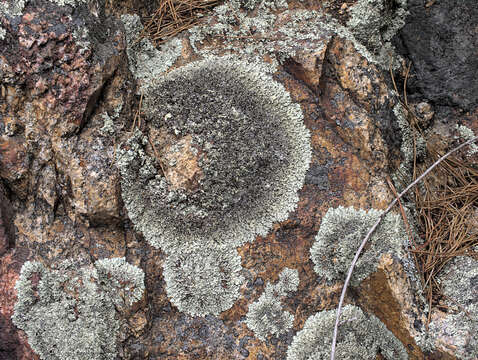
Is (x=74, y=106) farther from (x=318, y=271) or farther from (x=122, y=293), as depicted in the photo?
(x=318, y=271)

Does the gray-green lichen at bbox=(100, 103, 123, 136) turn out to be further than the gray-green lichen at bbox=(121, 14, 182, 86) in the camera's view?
No

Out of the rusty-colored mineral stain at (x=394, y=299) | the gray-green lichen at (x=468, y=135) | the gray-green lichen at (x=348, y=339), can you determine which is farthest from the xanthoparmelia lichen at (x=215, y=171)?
the gray-green lichen at (x=468, y=135)

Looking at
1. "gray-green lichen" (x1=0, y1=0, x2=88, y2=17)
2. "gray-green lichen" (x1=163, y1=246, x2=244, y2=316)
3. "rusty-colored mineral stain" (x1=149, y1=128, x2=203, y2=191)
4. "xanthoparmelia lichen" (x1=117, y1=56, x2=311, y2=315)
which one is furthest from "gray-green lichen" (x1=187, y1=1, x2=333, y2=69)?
"gray-green lichen" (x1=163, y1=246, x2=244, y2=316)

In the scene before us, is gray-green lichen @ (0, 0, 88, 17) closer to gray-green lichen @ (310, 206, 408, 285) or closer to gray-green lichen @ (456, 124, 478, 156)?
gray-green lichen @ (310, 206, 408, 285)

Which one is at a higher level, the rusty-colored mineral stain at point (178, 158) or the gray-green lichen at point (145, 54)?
the gray-green lichen at point (145, 54)

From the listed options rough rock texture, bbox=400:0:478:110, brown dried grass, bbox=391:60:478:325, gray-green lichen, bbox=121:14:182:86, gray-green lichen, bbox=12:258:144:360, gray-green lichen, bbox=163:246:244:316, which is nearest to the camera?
gray-green lichen, bbox=12:258:144:360

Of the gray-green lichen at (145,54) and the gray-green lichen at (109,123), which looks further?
the gray-green lichen at (145,54)

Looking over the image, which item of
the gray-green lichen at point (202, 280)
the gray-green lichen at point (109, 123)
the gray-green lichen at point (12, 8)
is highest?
the gray-green lichen at point (12, 8)

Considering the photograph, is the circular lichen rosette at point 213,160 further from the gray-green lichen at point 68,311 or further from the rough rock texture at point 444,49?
the rough rock texture at point 444,49
